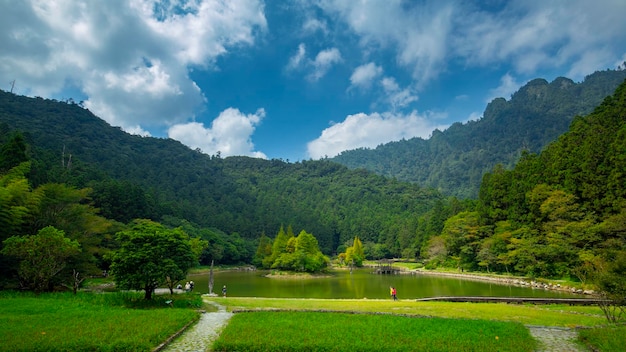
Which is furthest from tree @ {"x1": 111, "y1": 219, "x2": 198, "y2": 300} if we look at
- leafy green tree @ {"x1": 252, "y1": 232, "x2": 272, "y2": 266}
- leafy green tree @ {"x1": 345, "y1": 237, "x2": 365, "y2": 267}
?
leafy green tree @ {"x1": 345, "y1": 237, "x2": 365, "y2": 267}

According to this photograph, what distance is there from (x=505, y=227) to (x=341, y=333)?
42803 mm

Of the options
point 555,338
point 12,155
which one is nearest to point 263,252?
point 12,155

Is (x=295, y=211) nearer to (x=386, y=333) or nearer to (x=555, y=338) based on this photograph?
(x=386, y=333)

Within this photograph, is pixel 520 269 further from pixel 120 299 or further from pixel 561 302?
pixel 120 299

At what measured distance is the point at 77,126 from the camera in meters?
137

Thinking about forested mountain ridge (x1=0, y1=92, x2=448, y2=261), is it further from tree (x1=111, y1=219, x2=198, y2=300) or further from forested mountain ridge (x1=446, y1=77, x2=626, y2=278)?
tree (x1=111, y1=219, x2=198, y2=300)

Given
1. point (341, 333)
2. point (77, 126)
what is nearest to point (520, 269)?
point (341, 333)

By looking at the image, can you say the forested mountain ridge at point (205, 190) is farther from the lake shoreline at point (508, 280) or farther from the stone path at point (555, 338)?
the stone path at point (555, 338)

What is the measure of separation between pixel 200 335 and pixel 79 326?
399 centimetres

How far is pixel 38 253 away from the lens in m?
18.8

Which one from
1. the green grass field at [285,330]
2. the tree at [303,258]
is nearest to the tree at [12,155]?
the green grass field at [285,330]

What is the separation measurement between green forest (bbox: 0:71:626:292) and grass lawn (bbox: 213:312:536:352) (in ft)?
27.5

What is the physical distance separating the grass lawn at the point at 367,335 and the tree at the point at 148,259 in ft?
21.6

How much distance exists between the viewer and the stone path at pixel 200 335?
10062 millimetres
